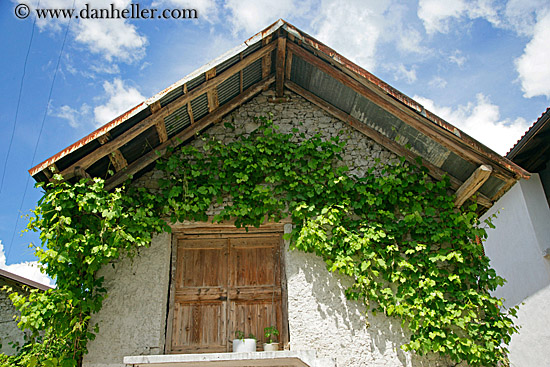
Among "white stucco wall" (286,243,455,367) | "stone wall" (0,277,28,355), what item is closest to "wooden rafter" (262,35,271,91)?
"white stucco wall" (286,243,455,367)

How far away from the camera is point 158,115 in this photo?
573 cm

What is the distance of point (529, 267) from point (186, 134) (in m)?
7.46

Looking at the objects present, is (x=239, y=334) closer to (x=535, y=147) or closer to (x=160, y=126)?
(x=160, y=126)

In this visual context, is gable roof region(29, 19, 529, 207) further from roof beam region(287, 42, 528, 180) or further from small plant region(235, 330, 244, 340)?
small plant region(235, 330, 244, 340)

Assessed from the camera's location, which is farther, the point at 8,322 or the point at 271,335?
the point at 8,322

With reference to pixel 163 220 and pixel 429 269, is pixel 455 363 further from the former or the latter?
pixel 163 220

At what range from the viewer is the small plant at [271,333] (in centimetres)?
565

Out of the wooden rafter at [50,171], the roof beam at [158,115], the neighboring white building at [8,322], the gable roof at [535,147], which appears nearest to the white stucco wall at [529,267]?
the gable roof at [535,147]

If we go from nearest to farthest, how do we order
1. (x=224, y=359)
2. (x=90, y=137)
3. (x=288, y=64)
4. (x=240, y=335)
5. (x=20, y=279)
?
(x=224, y=359), (x=90, y=137), (x=240, y=335), (x=288, y=64), (x=20, y=279)

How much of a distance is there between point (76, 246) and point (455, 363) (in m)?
4.43

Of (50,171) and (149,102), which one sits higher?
(149,102)

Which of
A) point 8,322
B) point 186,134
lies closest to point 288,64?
point 186,134

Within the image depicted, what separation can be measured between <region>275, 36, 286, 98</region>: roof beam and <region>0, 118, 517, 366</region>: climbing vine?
2.18 feet

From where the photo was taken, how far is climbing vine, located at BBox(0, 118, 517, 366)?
17.0 ft
